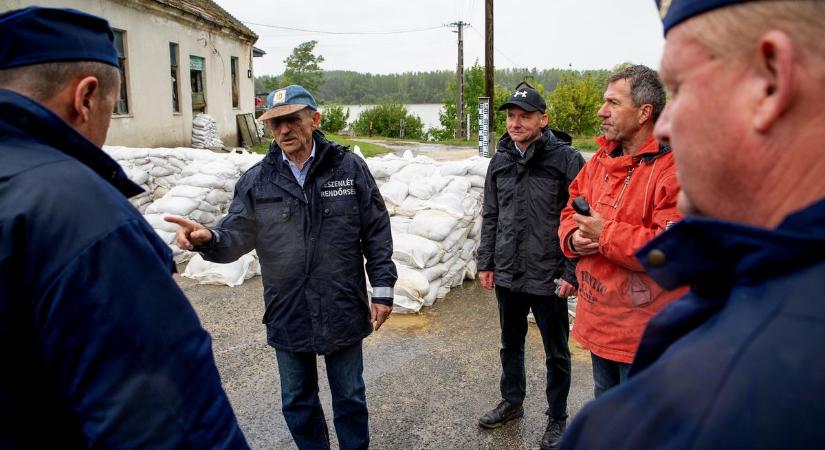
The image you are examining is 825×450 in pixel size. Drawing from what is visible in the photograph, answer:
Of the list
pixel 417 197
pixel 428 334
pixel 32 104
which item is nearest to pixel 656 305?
pixel 32 104

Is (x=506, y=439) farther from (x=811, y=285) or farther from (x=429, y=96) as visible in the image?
(x=429, y=96)

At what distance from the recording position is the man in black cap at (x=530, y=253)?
3.22 m

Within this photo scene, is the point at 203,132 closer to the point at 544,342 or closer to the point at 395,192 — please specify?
the point at 395,192

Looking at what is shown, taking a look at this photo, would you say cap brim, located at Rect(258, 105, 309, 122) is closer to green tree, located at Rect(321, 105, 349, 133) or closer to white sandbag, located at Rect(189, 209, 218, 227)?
white sandbag, located at Rect(189, 209, 218, 227)

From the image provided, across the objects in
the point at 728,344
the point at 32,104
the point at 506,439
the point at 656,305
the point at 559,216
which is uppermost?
the point at 32,104

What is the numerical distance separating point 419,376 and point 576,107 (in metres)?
27.0

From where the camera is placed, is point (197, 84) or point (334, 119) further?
point (334, 119)

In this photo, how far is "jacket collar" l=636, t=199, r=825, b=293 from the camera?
2.05 feet

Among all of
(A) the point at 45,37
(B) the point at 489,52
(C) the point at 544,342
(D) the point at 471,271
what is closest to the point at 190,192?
(D) the point at 471,271

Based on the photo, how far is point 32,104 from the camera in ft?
3.97

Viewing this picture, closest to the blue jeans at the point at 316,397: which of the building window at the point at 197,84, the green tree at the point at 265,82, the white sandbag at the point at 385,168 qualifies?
the white sandbag at the point at 385,168

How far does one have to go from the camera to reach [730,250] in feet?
2.27

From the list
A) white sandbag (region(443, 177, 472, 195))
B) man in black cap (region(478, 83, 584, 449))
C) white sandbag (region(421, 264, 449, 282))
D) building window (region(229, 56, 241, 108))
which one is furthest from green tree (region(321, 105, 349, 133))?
man in black cap (region(478, 83, 584, 449))

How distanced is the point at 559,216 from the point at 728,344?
8.83 feet
